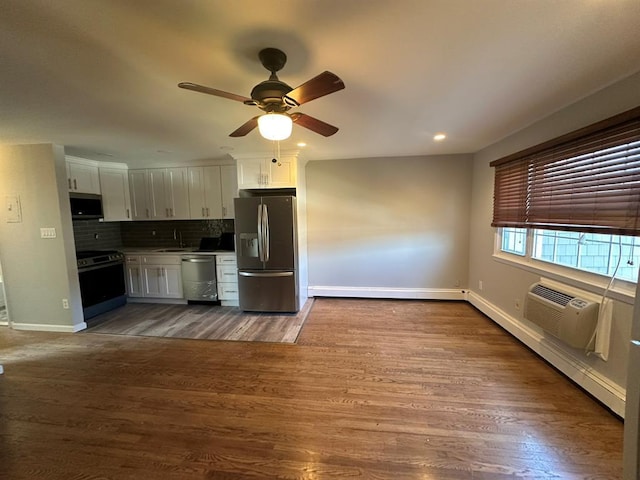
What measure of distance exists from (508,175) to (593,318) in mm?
1790

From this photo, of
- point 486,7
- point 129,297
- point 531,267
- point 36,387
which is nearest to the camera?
point 486,7

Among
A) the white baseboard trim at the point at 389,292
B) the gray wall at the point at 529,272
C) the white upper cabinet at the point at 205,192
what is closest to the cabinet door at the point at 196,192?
the white upper cabinet at the point at 205,192

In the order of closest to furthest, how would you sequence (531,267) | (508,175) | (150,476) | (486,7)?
(486,7), (150,476), (531,267), (508,175)

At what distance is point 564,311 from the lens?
2.21 m

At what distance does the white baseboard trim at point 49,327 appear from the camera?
349 cm

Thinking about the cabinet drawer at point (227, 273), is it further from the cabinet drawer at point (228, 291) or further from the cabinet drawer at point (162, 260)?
the cabinet drawer at point (162, 260)

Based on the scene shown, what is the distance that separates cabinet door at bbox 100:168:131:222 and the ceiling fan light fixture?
163 inches

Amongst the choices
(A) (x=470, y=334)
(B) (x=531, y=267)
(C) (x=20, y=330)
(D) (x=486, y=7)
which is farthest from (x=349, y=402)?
(C) (x=20, y=330)

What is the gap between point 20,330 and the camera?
3559 mm

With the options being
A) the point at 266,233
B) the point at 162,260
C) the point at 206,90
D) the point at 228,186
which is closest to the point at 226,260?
the point at 266,233

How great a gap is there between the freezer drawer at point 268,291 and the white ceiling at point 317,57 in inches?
80.1

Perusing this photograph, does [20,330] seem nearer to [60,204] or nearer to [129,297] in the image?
[129,297]

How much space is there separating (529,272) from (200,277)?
14.3ft

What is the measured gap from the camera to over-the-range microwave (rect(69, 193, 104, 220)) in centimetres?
377
